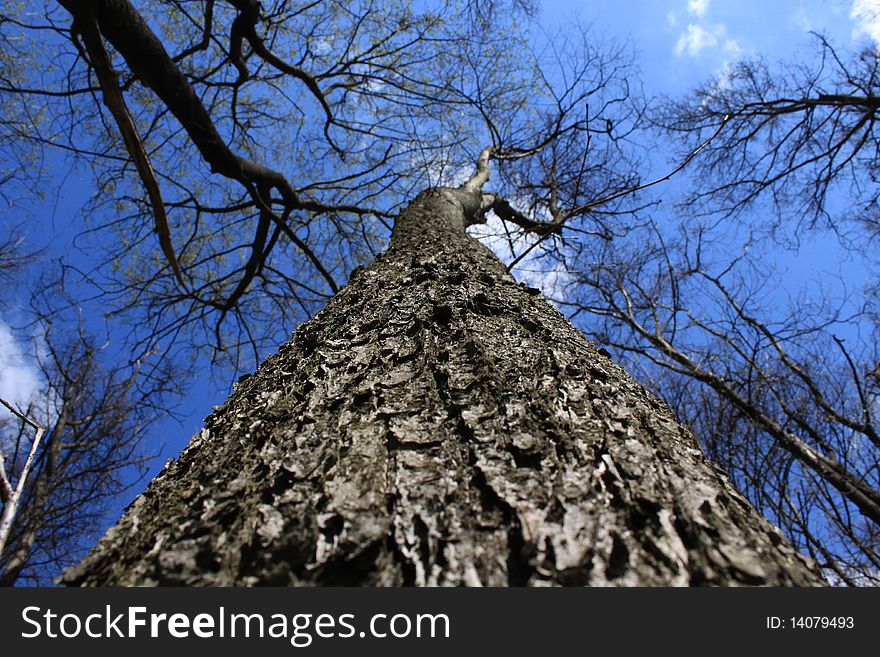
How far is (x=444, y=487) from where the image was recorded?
693 millimetres

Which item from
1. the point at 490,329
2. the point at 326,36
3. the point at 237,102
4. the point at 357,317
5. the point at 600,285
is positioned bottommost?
the point at 490,329

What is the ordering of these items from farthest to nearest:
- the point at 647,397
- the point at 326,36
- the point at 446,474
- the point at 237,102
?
the point at 237,102
the point at 326,36
the point at 647,397
the point at 446,474

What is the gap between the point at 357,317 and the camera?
1.45 m

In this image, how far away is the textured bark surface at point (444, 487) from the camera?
0.57 m

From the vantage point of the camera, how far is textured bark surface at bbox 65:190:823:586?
57 centimetres
